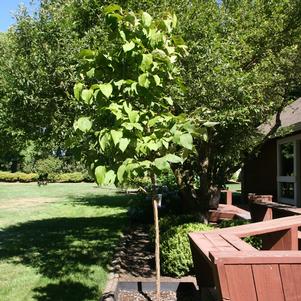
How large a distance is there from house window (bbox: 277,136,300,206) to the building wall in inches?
18.1

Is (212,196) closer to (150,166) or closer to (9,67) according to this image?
(9,67)

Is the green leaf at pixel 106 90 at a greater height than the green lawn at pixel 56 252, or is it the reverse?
the green leaf at pixel 106 90

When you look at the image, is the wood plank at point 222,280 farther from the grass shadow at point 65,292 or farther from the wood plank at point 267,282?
the grass shadow at point 65,292

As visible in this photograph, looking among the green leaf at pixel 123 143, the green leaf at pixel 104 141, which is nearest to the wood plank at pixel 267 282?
the green leaf at pixel 123 143

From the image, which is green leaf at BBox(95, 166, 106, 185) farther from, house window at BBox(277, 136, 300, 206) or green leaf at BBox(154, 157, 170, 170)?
house window at BBox(277, 136, 300, 206)

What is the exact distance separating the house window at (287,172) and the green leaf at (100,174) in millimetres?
11802

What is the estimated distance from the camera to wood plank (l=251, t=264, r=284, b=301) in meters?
3.38

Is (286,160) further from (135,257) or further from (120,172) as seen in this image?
(120,172)

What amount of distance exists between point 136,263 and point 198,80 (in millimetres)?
3099

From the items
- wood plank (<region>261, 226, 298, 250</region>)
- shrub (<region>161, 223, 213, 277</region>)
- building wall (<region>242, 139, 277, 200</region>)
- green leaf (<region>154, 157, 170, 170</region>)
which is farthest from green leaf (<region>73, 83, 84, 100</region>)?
building wall (<region>242, 139, 277, 200</region>)

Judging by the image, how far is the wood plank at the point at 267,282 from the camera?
3379mm

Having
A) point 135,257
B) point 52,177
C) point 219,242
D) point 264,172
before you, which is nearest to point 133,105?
point 219,242

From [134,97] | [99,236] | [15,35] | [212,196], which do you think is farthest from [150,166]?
[99,236]

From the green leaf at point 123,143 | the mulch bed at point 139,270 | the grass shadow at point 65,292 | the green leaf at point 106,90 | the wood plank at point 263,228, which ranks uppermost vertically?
the green leaf at point 106,90
